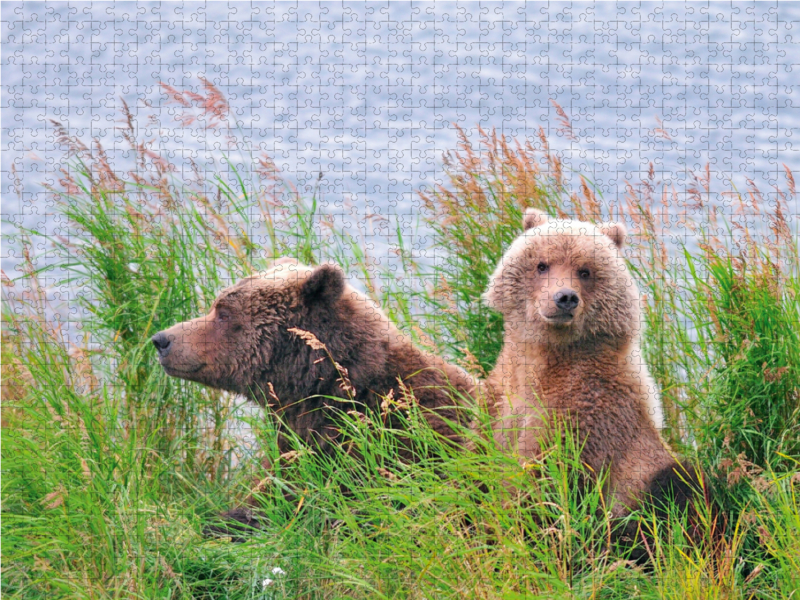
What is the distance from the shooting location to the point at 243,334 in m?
5.57

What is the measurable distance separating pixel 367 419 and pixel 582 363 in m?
1.06

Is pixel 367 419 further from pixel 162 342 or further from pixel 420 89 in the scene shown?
pixel 420 89

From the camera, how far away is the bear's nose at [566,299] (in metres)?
5.07

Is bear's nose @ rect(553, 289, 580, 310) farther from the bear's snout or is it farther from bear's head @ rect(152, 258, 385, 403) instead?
bear's head @ rect(152, 258, 385, 403)

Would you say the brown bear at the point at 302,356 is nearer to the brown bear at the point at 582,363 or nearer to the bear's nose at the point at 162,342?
the bear's nose at the point at 162,342

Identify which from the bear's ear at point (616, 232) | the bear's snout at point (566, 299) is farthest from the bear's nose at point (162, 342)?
the bear's ear at point (616, 232)

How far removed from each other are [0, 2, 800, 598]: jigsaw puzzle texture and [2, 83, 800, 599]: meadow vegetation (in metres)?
0.03

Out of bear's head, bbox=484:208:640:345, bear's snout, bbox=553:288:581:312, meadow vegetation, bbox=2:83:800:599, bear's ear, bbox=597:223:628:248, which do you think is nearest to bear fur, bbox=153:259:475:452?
meadow vegetation, bbox=2:83:800:599

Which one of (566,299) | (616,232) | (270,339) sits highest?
A: (616,232)

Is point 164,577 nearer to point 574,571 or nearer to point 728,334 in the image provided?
point 574,571

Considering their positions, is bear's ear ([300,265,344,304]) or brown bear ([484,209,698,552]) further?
bear's ear ([300,265,344,304])

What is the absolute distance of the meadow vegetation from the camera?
4.38 m

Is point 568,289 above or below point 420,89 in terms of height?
below

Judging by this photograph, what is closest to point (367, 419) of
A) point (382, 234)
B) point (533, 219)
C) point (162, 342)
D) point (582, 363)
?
point (582, 363)
